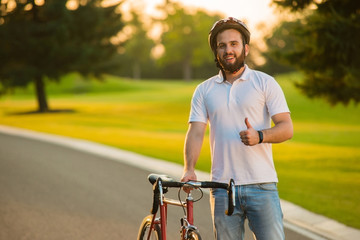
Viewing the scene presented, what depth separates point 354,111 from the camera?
142ft

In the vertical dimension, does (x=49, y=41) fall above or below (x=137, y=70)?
above

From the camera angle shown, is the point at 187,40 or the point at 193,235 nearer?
the point at 193,235

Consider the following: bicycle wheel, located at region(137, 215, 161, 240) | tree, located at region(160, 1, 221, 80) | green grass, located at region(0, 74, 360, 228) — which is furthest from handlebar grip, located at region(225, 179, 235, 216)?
tree, located at region(160, 1, 221, 80)

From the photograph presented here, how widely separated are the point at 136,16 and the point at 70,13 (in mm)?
77135

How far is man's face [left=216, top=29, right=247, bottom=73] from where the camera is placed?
3.54m

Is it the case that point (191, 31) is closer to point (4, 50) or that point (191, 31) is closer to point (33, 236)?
point (4, 50)

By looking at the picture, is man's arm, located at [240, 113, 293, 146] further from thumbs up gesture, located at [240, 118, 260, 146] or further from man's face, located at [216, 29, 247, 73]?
man's face, located at [216, 29, 247, 73]

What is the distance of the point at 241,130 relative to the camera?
138 inches

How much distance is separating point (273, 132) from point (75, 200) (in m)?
6.08

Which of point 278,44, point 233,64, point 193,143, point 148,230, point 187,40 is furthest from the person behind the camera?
point 278,44

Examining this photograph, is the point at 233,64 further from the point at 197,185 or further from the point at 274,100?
the point at 197,185

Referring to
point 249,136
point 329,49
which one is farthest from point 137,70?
point 249,136

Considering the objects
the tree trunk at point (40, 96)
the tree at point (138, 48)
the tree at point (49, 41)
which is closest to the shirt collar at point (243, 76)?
the tree at point (49, 41)

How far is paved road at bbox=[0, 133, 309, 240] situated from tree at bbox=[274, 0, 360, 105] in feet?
18.0
